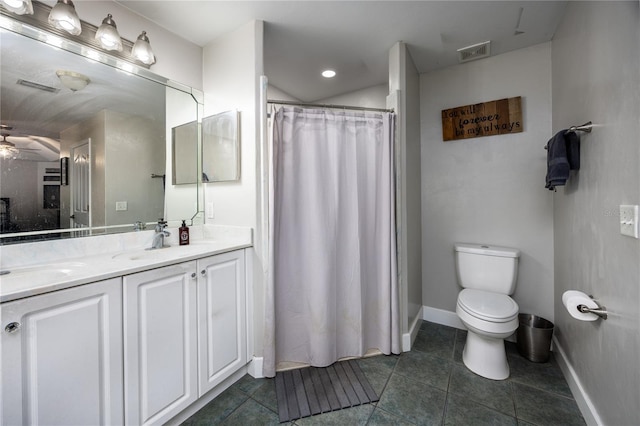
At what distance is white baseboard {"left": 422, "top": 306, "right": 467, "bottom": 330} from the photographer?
233 cm

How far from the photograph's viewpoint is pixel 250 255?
170 centimetres

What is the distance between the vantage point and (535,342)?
184cm

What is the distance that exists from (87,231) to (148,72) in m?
1.10

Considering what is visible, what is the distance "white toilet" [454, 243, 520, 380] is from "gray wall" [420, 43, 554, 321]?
0.21 metres

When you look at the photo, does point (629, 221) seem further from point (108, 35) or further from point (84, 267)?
point (108, 35)

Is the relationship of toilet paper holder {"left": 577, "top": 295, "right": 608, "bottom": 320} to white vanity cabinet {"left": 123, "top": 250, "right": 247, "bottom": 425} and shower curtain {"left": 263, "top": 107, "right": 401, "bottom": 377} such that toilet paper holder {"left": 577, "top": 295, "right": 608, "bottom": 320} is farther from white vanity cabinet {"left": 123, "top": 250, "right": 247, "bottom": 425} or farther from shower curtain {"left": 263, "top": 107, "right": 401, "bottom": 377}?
white vanity cabinet {"left": 123, "top": 250, "right": 247, "bottom": 425}

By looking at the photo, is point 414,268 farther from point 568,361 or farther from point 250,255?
point 250,255

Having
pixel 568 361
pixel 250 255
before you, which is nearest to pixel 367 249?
pixel 250 255

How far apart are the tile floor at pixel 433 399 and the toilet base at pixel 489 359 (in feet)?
0.15

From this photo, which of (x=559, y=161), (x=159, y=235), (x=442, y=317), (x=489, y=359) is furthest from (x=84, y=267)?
(x=442, y=317)

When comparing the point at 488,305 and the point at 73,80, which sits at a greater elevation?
the point at 73,80

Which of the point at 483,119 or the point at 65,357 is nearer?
the point at 65,357

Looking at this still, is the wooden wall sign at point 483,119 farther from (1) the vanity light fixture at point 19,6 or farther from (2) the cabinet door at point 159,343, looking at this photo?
(1) the vanity light fixture at point 19,6

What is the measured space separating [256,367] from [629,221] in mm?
2089
